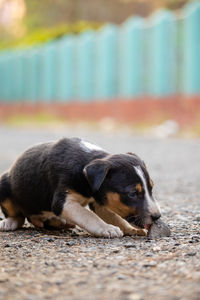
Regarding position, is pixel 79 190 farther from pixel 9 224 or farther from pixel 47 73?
pixel 47 73

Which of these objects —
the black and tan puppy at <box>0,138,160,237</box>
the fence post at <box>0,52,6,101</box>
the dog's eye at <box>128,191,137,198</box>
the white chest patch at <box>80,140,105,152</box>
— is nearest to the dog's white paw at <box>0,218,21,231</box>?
the black and tan puppy at <box>0,138,160,237</box>

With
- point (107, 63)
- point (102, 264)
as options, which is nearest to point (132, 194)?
point (102, 264)

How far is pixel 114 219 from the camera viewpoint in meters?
4.09

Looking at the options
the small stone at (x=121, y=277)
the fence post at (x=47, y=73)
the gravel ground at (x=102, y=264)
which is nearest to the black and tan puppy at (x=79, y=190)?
the gravel ground at (x=102, y=264)

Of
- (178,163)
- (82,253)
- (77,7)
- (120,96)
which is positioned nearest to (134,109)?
(120,96)

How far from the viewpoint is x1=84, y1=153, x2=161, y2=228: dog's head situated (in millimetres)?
3752

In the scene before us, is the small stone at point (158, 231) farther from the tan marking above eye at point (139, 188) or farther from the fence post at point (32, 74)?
the fence post at point (32, 74)

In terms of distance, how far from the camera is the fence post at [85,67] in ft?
66.4

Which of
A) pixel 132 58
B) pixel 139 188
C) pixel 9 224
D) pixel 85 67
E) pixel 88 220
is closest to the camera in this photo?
Result: pixel 139 188

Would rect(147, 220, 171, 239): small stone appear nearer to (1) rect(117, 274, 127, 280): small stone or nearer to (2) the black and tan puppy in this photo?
(2) the black and tan puppy

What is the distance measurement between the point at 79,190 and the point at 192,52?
11047 millimetres

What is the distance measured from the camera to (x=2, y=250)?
11.3ft

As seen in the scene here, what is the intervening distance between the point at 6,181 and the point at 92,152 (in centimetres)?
66

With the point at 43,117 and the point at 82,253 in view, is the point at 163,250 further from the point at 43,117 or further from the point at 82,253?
the point at 43,117
